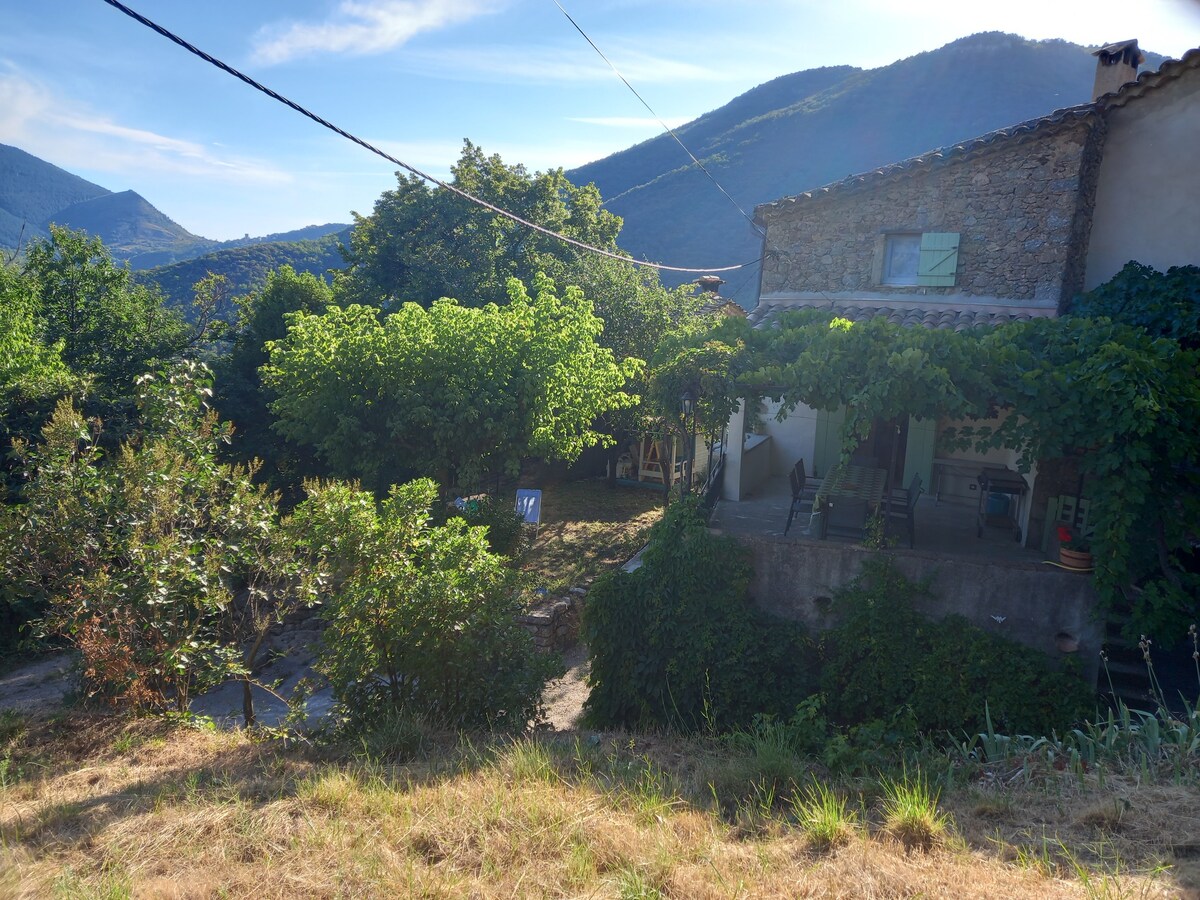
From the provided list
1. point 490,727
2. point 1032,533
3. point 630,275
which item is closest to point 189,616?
point 490,727

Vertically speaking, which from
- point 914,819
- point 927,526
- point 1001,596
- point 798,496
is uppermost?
point 798,496

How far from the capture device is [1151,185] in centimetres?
991

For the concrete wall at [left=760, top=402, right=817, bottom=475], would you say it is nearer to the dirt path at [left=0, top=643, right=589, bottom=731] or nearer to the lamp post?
the lamp post

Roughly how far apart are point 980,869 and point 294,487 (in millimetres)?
16761

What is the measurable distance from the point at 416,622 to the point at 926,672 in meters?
5.09

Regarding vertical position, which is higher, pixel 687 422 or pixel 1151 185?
pixel 1151 185

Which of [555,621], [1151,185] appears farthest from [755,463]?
[1151,185]

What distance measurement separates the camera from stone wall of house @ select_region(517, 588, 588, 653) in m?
10.9

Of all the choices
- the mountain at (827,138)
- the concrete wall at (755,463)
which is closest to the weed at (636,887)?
the concrete wall at (755,463)

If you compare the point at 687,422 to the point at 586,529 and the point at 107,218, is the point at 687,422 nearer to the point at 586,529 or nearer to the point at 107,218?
the point at 586,529

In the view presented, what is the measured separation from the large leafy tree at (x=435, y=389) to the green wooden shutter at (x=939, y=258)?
6.03m

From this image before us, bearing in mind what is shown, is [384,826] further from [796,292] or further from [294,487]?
[294,487]

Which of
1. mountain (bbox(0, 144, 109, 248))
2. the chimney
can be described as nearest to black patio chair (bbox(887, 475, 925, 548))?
the chimney

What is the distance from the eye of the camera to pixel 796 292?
40.1 ft
